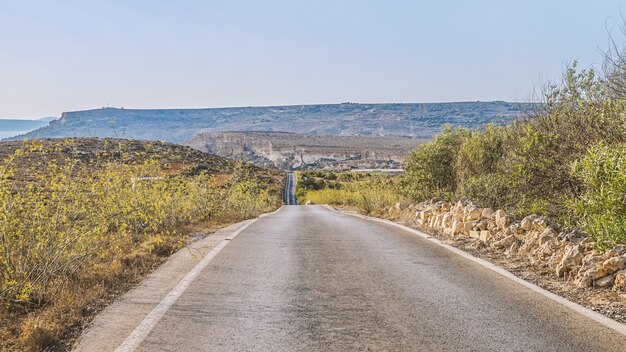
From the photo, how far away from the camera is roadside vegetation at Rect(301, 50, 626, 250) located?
746 cm

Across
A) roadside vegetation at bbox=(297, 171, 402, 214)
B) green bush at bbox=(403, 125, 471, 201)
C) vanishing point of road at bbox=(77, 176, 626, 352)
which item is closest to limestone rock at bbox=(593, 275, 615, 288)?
vanishing point of road at bbox=(77, 176, 626, 352)

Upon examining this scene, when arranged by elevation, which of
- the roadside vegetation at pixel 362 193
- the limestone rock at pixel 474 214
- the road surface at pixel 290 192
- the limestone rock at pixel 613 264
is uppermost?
the limestone rock at pixel 613 264

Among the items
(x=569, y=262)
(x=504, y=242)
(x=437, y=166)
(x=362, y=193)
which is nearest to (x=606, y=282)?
(x=569, y=262)

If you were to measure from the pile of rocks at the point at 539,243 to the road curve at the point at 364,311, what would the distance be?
2.59 feet

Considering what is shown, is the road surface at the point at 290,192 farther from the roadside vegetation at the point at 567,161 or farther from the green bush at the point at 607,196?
the green bush at the point at 607,196

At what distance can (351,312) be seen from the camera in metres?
5.63

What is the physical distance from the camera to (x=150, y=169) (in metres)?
13.6

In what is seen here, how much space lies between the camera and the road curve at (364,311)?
468 centimetres

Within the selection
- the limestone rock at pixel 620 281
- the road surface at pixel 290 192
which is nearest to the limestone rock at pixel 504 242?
the limestone rock at pixel 620 281

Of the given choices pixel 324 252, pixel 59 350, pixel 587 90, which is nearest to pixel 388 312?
pixel 59 350

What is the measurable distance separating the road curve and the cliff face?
114 metres

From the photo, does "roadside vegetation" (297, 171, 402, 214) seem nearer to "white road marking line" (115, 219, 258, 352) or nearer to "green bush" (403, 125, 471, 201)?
"green bush" (403, 125, 471, 201)

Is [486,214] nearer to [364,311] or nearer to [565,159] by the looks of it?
[565,159]

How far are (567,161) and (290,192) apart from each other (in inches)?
2526
